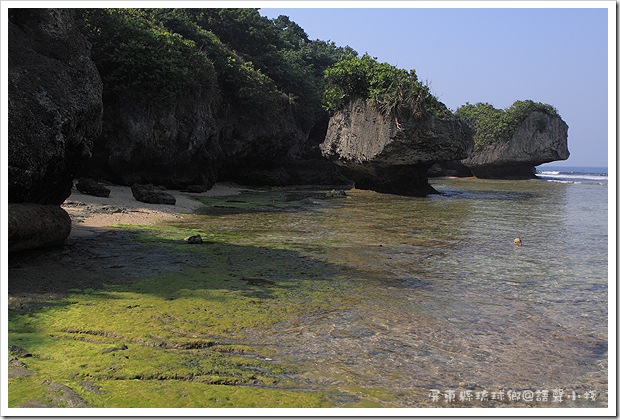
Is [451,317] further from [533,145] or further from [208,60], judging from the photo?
[533,145]

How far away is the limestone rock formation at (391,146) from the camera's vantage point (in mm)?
23297

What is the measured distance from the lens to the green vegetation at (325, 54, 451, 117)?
23281mm

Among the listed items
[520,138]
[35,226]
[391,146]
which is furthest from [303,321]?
[520,138]

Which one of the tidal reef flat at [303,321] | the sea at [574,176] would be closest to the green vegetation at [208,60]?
the tidal reef flat at [303,321]

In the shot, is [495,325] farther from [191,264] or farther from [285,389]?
[191,264]

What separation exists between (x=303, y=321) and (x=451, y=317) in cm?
162

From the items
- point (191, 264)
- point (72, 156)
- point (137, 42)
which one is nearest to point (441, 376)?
point (191, 264)

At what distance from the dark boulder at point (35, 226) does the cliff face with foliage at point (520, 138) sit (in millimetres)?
43243

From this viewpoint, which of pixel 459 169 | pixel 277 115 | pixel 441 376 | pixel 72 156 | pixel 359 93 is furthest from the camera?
pixel 459 169

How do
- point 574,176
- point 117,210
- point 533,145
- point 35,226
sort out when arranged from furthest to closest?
1. point 574,176
2. point 533,145
3. point 117,210
4. point 35,226

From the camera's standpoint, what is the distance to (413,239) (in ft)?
38.2

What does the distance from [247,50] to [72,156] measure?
2566 centimetres

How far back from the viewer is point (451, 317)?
5832mm

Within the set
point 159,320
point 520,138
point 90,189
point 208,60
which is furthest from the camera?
point 520,138
